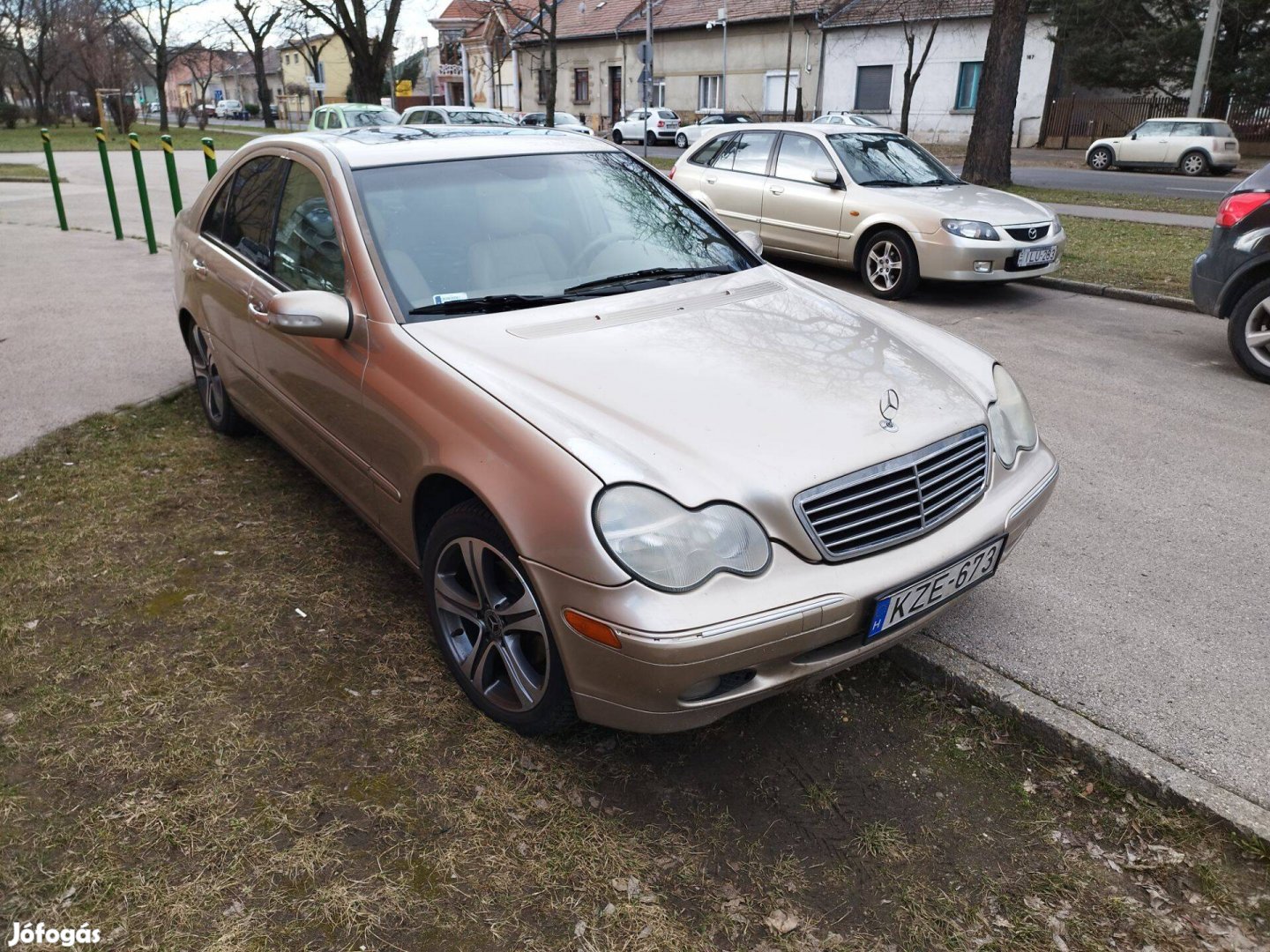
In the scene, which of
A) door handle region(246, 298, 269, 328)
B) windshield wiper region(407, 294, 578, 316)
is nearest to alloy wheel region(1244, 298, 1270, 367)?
windshield wiper region(407, 294, 578, 316)

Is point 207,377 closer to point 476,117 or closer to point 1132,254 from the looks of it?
point 1132,254

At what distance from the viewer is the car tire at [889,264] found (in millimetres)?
8586

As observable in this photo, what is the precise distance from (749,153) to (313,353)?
25.1 feet

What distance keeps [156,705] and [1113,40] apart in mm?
40258

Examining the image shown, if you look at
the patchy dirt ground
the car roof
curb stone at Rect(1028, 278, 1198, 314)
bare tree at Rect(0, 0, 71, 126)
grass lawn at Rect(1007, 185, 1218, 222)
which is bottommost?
the patchy dirt ground

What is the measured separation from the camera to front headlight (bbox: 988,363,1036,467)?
3006 mm

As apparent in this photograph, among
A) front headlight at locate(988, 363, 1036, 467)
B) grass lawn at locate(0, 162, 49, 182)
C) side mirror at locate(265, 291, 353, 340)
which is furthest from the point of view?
grass lawn at locate(0, 162, 49, 182)

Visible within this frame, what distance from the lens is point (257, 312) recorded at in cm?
393

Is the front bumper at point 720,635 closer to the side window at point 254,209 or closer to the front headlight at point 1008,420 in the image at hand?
the front headlight at point 1008,420

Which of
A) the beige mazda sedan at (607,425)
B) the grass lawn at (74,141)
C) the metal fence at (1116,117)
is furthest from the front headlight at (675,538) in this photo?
the metal fence at (1116,117)

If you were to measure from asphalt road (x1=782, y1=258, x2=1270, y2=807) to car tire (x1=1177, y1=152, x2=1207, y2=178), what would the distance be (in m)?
22.3

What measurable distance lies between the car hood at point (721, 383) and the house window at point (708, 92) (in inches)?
1920

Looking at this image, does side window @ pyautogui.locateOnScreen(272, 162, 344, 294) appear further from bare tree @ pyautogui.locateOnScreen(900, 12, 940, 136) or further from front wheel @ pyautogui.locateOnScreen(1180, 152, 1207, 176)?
bare tree @ pyautogui.locateOnScreen(900, 12, 940, 136)

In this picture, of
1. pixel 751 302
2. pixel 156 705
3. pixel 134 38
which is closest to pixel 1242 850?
pixel 751 302
